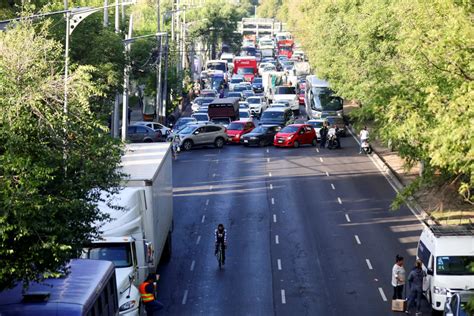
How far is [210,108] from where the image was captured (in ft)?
235

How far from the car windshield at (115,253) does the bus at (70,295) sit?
443 cm

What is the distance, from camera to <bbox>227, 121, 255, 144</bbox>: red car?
6212cm

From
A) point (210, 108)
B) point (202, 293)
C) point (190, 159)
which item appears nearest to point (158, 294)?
point (202, 293)

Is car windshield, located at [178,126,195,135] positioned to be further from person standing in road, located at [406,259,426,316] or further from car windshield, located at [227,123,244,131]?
person standing in road, located at [406,259,426,316]

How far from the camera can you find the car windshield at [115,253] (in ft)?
83.3

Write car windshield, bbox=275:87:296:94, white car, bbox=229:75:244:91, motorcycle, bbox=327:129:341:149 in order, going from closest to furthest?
motorcycle, bbox=327:129:341:149 < car windshield, bbox=275:87:296:94 < white car, bbox=229:75:244:91

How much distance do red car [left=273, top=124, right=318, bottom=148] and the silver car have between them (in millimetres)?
3137

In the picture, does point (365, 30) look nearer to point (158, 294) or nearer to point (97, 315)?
point (158, 294)

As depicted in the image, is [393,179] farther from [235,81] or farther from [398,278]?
[235,81]

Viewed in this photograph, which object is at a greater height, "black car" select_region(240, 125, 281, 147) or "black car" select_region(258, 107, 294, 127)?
"black car" select_region(258, 107, 294, 127)

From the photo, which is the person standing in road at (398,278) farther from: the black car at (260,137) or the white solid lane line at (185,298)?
the black car at (260,137)

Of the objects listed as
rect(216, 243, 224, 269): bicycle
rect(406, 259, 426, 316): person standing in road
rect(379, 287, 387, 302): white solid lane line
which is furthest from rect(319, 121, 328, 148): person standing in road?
rect(406, 259, 426, 316): person standing in road

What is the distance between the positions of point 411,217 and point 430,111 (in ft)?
53.8

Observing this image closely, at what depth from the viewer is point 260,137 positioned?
60.9m
